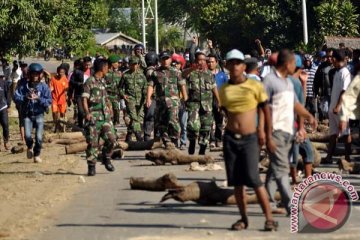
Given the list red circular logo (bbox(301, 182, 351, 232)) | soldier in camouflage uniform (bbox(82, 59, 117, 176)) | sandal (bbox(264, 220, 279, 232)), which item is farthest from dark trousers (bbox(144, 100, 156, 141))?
sandal (bbox(264, 220, 279, 232))

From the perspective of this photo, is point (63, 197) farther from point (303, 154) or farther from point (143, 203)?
point (303, 154)

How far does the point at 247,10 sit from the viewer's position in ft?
209

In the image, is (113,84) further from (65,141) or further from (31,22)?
(31,22)

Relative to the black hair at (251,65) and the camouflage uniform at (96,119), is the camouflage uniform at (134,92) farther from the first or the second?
the black hair at (251,65)

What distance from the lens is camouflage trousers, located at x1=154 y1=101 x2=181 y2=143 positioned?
20.4 metres

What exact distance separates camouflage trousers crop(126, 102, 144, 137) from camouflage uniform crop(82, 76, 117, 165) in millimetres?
5045

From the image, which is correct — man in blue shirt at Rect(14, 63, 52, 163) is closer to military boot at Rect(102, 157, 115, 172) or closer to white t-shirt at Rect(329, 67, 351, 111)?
military boot at Rect(102, 157, 115, 172)

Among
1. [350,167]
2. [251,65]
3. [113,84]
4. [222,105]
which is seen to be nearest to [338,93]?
[350,167]

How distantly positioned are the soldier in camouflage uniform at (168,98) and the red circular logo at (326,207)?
7.68 metres

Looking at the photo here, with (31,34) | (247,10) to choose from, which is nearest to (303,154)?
(31,34)

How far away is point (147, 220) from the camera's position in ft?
41.2

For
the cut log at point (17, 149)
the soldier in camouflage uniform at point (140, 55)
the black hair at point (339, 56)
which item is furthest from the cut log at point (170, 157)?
the cut log at point (17, 149)

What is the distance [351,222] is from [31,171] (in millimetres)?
8277

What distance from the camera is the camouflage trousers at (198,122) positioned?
776 inches
